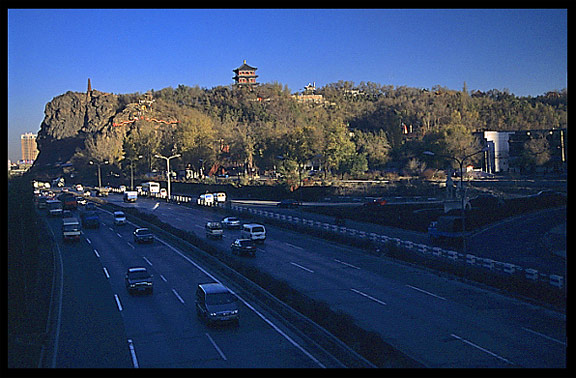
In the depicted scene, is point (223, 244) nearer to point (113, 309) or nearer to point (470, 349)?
point (113, 309)

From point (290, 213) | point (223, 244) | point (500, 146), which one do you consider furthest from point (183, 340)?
point (500, 146)

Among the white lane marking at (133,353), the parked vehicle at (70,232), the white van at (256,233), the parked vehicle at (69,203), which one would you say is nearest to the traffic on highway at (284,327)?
the white lane marking at (133,353)

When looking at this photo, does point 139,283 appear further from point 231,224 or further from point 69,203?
point 69,203

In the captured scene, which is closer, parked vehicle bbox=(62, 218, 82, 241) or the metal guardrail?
the metal guardrail

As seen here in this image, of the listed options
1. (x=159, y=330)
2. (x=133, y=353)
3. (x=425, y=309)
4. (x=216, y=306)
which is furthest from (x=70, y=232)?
(x=425, y=309)

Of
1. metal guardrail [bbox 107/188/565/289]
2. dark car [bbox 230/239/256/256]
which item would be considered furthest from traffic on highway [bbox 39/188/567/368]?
metal guardrail [bbox 107/188/565/289]

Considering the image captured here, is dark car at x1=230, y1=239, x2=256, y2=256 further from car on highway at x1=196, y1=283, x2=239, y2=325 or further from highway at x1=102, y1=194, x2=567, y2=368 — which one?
car on highway at x1=196, y1=283, x2=239, y2=325
